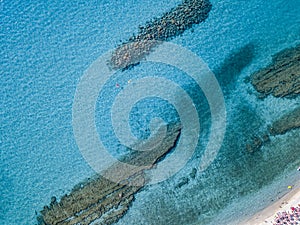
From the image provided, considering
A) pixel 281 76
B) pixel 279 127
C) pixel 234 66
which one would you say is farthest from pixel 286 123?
pixel 234 66

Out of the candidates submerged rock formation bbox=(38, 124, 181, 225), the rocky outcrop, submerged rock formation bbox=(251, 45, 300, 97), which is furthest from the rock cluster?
submerged rock formation bbox=(38, 124, 181, 225)

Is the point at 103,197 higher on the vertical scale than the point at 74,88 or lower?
lower

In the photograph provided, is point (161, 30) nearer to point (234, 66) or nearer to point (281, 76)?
point (234, 66)

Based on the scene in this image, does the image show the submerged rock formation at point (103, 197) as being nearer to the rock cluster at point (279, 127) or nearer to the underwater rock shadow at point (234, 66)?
the underwater rock shadow at point (234, 66)

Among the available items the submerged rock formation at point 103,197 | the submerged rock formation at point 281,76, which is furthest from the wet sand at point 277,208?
the submerged rock formation at point 103,197

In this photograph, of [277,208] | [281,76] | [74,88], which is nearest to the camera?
[277,208]

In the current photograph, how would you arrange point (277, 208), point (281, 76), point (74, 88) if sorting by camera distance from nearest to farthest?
point (277, 208), point (281, 76), point (74, 88)
